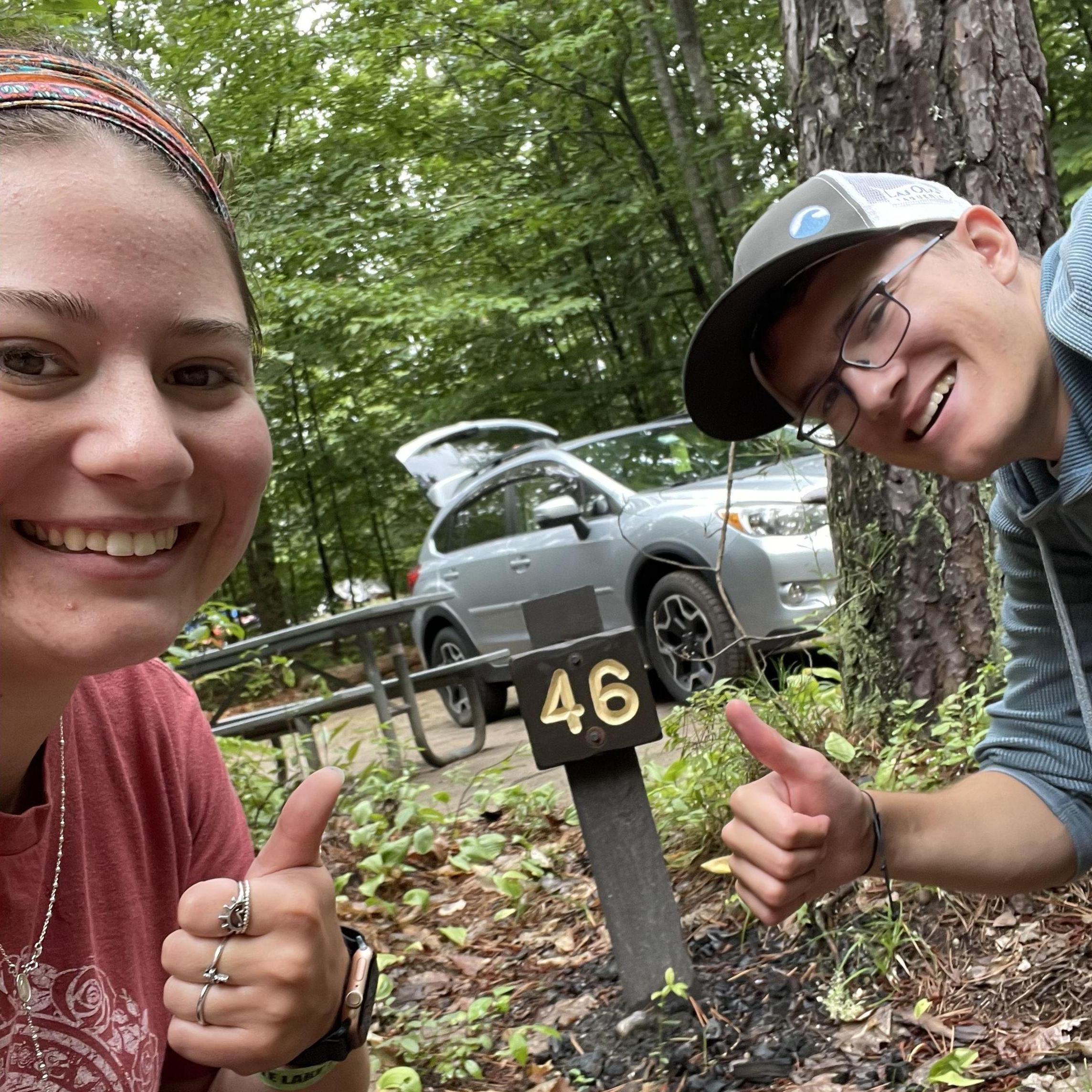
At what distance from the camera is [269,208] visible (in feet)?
36.5

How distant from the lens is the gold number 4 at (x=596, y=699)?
3.17m

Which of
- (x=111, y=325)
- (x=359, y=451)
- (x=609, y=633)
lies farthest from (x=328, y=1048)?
(x=359, y=451)

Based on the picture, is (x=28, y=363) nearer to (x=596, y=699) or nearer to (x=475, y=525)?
(x=596, y=699)

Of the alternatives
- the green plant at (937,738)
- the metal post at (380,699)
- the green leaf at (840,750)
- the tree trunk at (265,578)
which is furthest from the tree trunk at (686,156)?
the green leaf at (840,750)

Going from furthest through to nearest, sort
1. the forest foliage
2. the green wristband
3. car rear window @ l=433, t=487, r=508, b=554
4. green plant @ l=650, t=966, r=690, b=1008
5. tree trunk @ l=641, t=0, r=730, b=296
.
Answer: tree trunk @ l=641, t=0, r=730, b=296 < the forest foliage < car rear window @ l=433, t=487, r=508, b=554 < green plant @ l=650, t=966, r=690, b=1008 < the green wristband

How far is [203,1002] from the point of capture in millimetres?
1239

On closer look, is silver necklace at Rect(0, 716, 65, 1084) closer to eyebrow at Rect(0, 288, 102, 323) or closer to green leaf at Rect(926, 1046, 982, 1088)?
eyebrow at Rect(0, 288, 102, 323)

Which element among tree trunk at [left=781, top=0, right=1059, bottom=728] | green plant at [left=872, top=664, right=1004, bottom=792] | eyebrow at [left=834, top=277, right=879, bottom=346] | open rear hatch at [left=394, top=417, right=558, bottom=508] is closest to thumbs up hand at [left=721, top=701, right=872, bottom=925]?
eyebrow at [left=834, top=277, right=879, bottom=346]

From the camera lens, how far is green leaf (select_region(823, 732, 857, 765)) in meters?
3.47

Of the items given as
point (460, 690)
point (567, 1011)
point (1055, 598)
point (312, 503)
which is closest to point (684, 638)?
point (460, 690)

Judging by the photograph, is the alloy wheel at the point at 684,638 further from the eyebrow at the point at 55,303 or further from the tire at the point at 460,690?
the eyebrow at the point at 55,303

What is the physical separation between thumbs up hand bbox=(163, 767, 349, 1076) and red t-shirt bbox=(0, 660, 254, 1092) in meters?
0.19

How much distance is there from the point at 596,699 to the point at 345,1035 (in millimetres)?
1835

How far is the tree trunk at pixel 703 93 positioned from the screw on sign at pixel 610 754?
872 centimetres
